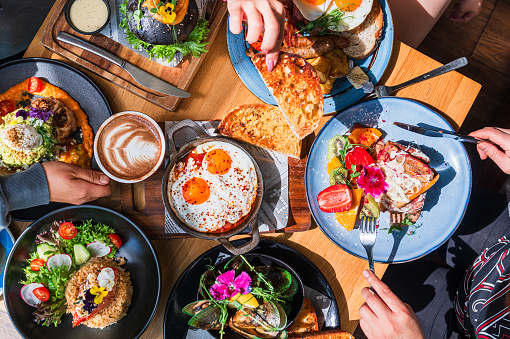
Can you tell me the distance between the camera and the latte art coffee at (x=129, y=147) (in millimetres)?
2020

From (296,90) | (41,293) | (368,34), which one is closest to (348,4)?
(368,34)

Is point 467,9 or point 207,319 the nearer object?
point 207,319

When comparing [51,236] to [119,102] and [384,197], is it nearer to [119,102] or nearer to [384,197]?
[119,102]

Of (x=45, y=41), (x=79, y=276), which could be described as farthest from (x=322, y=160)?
→ (x=45, y=41)

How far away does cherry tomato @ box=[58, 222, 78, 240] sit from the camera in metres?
2.00

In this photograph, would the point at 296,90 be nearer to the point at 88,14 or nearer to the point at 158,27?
the point at 158,27

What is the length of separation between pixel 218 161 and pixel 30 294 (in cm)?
131

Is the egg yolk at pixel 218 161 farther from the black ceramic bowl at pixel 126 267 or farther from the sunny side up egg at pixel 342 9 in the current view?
the sunny side up egg at pixel 342 9

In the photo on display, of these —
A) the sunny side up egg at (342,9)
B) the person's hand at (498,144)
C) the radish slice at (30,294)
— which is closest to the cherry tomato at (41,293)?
the radish slice at (30,294)

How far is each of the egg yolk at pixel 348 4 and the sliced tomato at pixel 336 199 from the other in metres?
0.98

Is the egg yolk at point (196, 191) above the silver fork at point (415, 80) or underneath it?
underneath

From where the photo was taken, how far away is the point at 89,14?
6.72 ft

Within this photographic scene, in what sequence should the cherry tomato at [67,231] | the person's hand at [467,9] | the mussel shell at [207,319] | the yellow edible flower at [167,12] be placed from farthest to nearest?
the person's hand at [467,9] < the cherry tomato at [67,231] < the mussel shell at [207,319] < the yellow edible flower at [167,12]

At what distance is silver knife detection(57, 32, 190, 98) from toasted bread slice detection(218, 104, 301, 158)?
1.01ft
